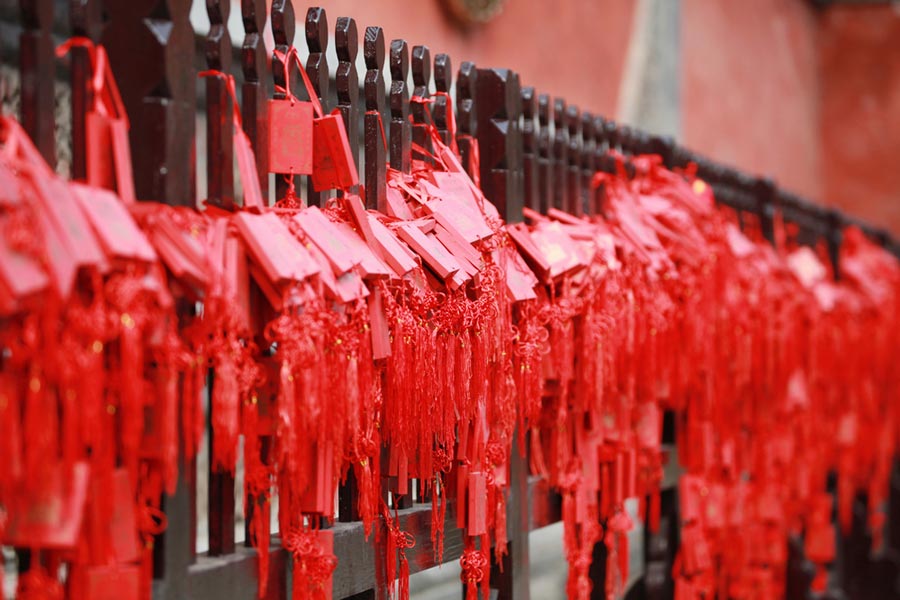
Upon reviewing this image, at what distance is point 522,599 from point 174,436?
112 cm

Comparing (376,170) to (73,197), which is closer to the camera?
(73,197)

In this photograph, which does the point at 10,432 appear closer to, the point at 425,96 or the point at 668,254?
the point at 425,96

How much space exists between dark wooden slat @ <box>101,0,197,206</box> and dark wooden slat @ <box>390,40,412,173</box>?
492 millimetres

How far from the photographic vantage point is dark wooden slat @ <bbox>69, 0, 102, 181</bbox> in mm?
1231

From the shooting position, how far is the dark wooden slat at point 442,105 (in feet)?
6.17

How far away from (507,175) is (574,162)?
347mm

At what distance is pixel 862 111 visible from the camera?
8008mm

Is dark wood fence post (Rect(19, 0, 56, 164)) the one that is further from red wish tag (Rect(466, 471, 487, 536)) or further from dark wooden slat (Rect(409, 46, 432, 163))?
red wish tag (Rect(466, 471, 487, 536))

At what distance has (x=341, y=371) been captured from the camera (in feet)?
4.55

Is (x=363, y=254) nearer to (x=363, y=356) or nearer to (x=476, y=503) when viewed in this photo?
(x=363, y=356)

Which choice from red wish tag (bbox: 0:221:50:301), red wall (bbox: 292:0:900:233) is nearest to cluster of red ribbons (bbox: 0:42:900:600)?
red wish tag (bbox: 0:221:50:301)

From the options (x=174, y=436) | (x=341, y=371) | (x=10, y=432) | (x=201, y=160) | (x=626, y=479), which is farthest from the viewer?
(x=201, y=160)

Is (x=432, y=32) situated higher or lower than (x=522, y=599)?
higher

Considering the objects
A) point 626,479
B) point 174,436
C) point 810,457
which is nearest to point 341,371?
point 174,436
